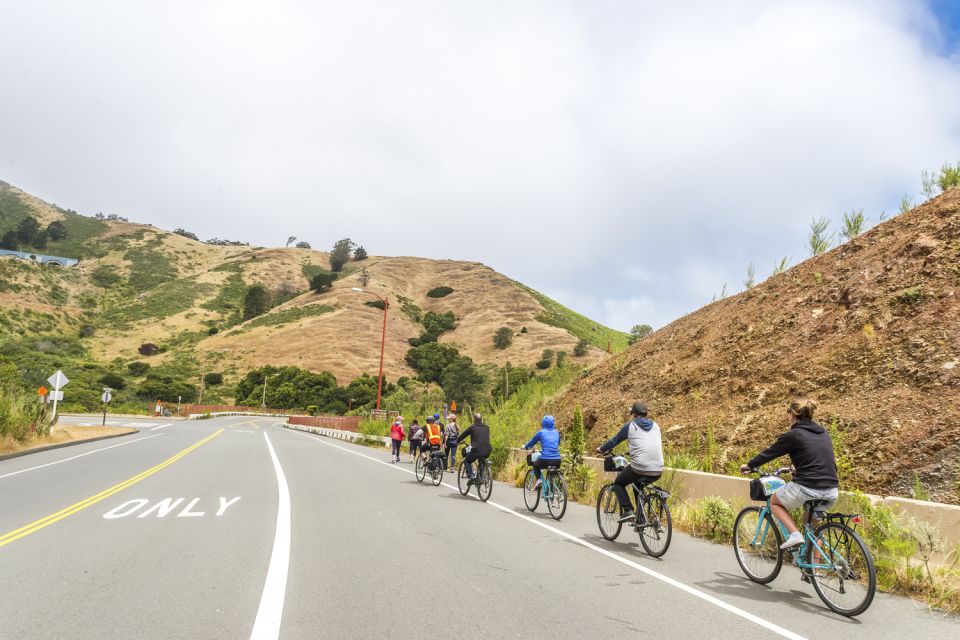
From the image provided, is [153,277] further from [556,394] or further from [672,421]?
[672,421]

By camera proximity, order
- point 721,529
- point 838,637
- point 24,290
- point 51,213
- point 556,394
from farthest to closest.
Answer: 1. point 51,213
2. point 24,290
3. point 556,394
4. point 721,529
5. point 838,637

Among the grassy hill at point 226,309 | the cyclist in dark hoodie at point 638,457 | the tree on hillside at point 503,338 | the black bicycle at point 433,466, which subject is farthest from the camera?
the tree on hillside at point 503,338

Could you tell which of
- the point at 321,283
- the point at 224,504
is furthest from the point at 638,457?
the point at 321,283

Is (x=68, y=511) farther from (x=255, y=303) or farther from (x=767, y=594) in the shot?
(x=255, y=303)

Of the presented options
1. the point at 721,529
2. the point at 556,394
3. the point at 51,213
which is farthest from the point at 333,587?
the point at 51,213

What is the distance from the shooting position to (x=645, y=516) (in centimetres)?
780

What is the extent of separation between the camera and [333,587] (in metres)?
5.58

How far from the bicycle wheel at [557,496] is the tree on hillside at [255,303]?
400 feet

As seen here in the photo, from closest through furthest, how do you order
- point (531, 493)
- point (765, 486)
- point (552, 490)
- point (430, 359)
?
point (765, 486)
point (552, 490)
point (531, 493)
point (430, 359)

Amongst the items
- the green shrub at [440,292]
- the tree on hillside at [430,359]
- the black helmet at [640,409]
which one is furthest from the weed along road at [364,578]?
the green shrub at [440,292]

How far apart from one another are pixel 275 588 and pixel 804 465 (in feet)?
16.5

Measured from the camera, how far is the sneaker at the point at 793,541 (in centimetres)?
571

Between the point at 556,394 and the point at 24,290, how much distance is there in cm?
11382

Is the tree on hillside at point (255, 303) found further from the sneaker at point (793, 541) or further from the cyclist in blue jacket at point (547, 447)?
the sneaker at point (793, 541)
